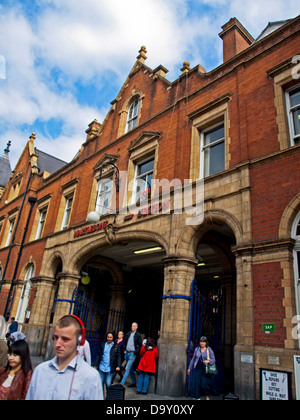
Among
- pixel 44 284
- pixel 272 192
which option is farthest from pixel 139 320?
pixel 272 192

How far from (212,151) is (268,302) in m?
5.54

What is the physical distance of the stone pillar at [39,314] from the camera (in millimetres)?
14789

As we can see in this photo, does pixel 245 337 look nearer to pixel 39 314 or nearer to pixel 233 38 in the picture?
pixel 233 38

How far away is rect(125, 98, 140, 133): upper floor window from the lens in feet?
49.1

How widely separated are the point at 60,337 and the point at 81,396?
0.45 m

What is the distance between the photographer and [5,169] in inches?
1534

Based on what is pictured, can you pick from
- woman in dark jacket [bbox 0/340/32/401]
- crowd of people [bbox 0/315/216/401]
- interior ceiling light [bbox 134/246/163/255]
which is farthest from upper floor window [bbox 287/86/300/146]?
woman in dark jacket [bbox 0/340/32/401]

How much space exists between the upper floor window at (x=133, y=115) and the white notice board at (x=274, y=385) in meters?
11.9

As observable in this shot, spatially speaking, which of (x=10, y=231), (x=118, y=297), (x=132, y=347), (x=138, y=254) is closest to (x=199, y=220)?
(x=132, y=347)

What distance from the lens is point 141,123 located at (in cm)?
1360

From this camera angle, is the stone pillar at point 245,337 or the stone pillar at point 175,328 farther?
the stone pillar at point 175,328

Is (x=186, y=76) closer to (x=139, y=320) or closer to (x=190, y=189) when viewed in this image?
(x=190, y=189)

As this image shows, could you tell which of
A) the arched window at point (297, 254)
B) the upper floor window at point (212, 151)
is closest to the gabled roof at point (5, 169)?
the upper floor window at point (212, 151)

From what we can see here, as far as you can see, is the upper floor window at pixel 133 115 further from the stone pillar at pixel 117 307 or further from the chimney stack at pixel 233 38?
the stone pillar at pixel 117 307
